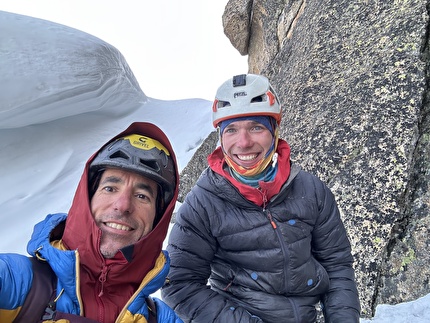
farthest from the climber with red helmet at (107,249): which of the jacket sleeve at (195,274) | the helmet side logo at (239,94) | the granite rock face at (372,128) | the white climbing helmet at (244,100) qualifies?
the granite rock face at (372,128)

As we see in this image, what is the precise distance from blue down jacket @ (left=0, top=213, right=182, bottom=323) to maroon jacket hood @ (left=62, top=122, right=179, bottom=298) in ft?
0.19

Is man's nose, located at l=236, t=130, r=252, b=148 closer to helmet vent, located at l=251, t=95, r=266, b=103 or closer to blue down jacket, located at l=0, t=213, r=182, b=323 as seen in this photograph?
helmet vent, located at l=251, t=95, r=266, b=103

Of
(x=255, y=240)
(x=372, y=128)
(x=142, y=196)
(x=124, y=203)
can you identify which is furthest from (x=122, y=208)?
(x=372, y=128)

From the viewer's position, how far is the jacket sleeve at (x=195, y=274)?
2240mm

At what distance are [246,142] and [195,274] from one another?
0.89 m

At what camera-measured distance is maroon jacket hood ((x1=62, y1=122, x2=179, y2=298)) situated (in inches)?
67.9

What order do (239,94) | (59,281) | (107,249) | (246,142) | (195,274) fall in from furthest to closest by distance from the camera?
(239,94), (246,142), (195,274), (107,249), (59,281)

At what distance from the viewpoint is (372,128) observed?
14.5 ft

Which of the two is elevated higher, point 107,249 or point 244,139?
point 244,139

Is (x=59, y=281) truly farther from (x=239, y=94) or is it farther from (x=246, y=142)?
(x=239, y=94)

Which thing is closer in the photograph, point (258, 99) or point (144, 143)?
point (144, 143)

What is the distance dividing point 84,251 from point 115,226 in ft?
0.61

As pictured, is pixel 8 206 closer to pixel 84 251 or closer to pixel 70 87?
pixel 70 87

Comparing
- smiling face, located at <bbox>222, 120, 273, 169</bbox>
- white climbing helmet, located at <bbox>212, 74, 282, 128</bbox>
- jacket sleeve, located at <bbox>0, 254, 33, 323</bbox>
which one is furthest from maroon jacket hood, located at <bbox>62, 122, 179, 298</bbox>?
white climbing helmet, located at <bbox>212, 74, 282, 128</bbox>
